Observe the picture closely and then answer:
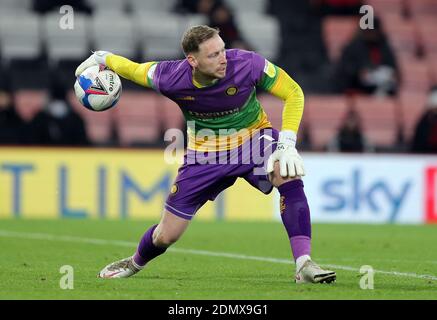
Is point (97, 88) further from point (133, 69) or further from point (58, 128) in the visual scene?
point (58, 128)

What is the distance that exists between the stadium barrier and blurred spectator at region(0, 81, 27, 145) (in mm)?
1028

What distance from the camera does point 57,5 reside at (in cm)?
2042

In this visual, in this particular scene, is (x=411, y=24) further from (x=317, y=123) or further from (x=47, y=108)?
(x=47, y=108)

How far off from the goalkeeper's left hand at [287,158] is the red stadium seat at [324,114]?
11.1 meters

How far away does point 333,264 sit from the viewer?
9547 mm

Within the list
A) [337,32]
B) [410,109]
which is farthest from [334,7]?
[410,109]

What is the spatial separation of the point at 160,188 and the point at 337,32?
6.26m

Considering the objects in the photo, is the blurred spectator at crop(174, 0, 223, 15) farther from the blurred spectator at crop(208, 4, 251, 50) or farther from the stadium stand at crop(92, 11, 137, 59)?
the blurred spectator at crop(208, 4, 251, 50)

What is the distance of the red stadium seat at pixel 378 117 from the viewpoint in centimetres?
1898

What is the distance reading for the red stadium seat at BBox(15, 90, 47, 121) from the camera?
Result: 17.9 m

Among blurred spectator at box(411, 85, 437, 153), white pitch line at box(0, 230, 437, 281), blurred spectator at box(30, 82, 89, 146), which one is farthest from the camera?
blurred spectator at box(411, 85, 437, 153)

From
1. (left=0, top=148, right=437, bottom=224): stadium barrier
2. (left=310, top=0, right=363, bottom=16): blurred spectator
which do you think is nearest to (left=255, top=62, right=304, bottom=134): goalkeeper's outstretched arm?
(left=0, top=148, right=437, bottom=224): stadium barrier

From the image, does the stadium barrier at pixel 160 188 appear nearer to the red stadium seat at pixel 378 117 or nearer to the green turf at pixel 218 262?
the green turf at pixel 218 262

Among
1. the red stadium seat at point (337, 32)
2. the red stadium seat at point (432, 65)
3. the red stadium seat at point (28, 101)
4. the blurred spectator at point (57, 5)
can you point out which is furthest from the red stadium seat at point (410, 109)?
the red stadium seat at point (28, 101)
